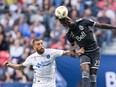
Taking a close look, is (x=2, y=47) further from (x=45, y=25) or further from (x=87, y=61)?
(x=87, y=61)

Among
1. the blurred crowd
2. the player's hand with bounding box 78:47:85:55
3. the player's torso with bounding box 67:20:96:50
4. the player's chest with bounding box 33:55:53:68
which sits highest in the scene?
the player's torso with bounding box 67:20:96:50

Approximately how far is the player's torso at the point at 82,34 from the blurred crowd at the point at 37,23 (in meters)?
5.58

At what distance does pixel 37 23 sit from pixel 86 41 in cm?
798

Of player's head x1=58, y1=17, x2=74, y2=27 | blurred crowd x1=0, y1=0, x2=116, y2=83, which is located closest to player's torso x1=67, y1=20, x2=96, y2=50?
player's head x1=58, y1=17, x2=74, y2=27

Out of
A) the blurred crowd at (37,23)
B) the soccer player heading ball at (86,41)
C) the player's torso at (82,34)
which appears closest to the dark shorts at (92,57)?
the soccer player heading ball at (86,41)

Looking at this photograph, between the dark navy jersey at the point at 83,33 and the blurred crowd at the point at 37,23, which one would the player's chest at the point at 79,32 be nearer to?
the dark navy jersey at the point at 83,33

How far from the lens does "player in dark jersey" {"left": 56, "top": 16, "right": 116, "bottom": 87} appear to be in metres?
15.2

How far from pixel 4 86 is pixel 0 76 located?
6.96 ft

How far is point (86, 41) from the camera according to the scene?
50.1ft

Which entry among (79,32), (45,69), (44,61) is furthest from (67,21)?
(45,69)

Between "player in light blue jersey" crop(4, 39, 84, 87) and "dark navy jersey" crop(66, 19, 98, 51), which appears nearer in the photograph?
"player in light blue jersey" crop(4, 39, 84, 87)

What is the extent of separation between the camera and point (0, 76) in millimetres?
20641

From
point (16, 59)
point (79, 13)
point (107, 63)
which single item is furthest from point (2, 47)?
point (107, 63)

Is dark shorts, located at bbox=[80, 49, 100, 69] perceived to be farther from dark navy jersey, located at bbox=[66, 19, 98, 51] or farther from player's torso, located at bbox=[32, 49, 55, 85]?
player's torso, located at bbox=[32, 49, 55, 85]
